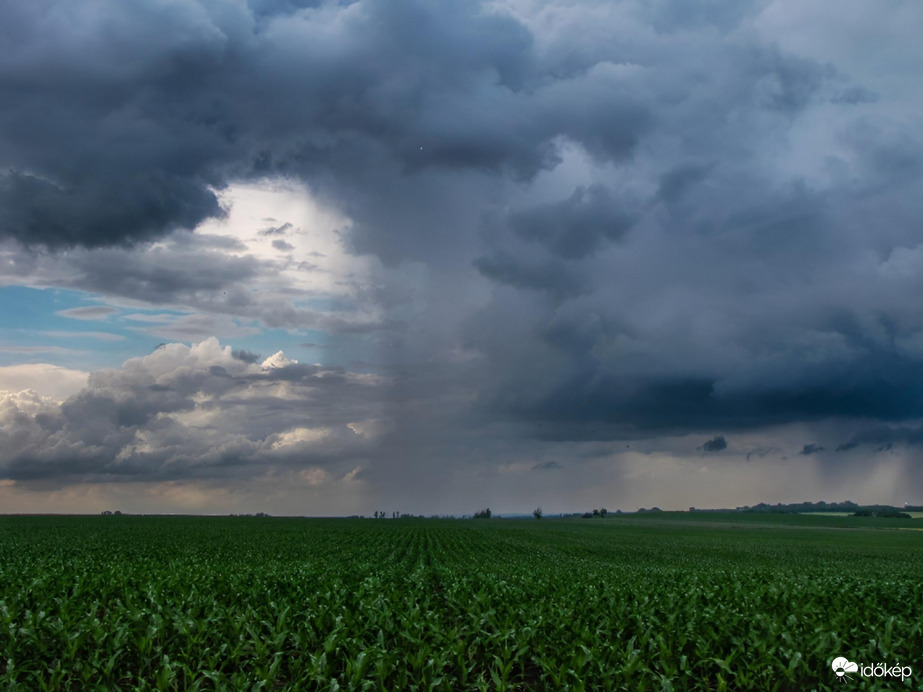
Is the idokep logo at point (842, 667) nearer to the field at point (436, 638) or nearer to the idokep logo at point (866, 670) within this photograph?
the idokep logo at point (866, 670)

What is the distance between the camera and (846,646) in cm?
1413

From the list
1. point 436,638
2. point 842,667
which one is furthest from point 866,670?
point 436,638

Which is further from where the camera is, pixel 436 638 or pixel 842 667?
pixel 436 638

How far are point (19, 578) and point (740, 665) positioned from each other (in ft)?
70.0

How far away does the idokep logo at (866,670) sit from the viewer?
12773 mm

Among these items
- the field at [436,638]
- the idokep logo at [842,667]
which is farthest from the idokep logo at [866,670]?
the field at [436,638]

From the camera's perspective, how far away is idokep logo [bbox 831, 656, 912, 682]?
12.8m

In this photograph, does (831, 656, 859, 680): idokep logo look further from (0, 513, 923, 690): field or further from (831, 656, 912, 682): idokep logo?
(0, 513, 923, 690): field

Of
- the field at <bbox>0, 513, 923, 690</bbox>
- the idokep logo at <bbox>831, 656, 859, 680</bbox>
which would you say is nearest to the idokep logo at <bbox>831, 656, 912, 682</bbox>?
the idokep logo at <bbox>831, 656, 859, 680</bbox>

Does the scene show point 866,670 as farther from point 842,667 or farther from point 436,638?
point 436,638

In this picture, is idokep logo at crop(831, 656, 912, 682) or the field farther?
idokep logo at crop(831, 656, 912, 682)

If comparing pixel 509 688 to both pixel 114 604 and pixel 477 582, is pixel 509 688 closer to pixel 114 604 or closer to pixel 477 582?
pixel 477 582

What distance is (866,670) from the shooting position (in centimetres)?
1298

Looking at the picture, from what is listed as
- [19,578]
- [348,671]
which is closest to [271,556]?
[19,578]
